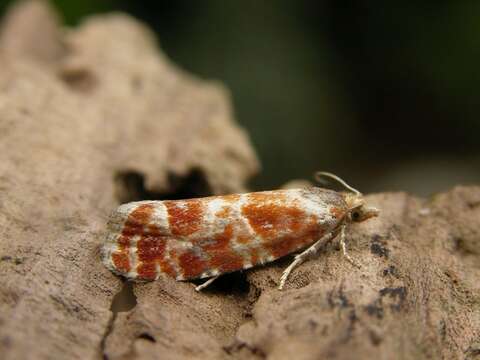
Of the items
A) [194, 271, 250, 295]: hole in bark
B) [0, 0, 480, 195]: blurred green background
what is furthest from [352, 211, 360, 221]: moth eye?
[0, 0, 480, 195]: blurred green background

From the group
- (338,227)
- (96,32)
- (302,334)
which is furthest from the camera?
(96,32)

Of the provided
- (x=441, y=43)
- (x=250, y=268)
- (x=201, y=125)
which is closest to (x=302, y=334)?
(x=250, y=268)

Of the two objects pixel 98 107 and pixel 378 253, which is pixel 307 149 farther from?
pixel 378 253

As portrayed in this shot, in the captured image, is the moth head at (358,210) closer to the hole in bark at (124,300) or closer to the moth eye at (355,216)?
the moth eye at (355,216)

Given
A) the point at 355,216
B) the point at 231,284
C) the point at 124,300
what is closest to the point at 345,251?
the point at 355,216

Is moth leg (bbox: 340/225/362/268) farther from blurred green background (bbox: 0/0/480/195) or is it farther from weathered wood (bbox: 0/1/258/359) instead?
blurred green background (bbox: 0/0/480/195)

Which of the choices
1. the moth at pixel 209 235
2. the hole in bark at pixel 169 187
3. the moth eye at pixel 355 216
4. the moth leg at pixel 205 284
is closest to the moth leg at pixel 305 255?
the moth at pixel 209 235

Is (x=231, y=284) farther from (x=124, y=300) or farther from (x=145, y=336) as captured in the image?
(x=124, y=300)
